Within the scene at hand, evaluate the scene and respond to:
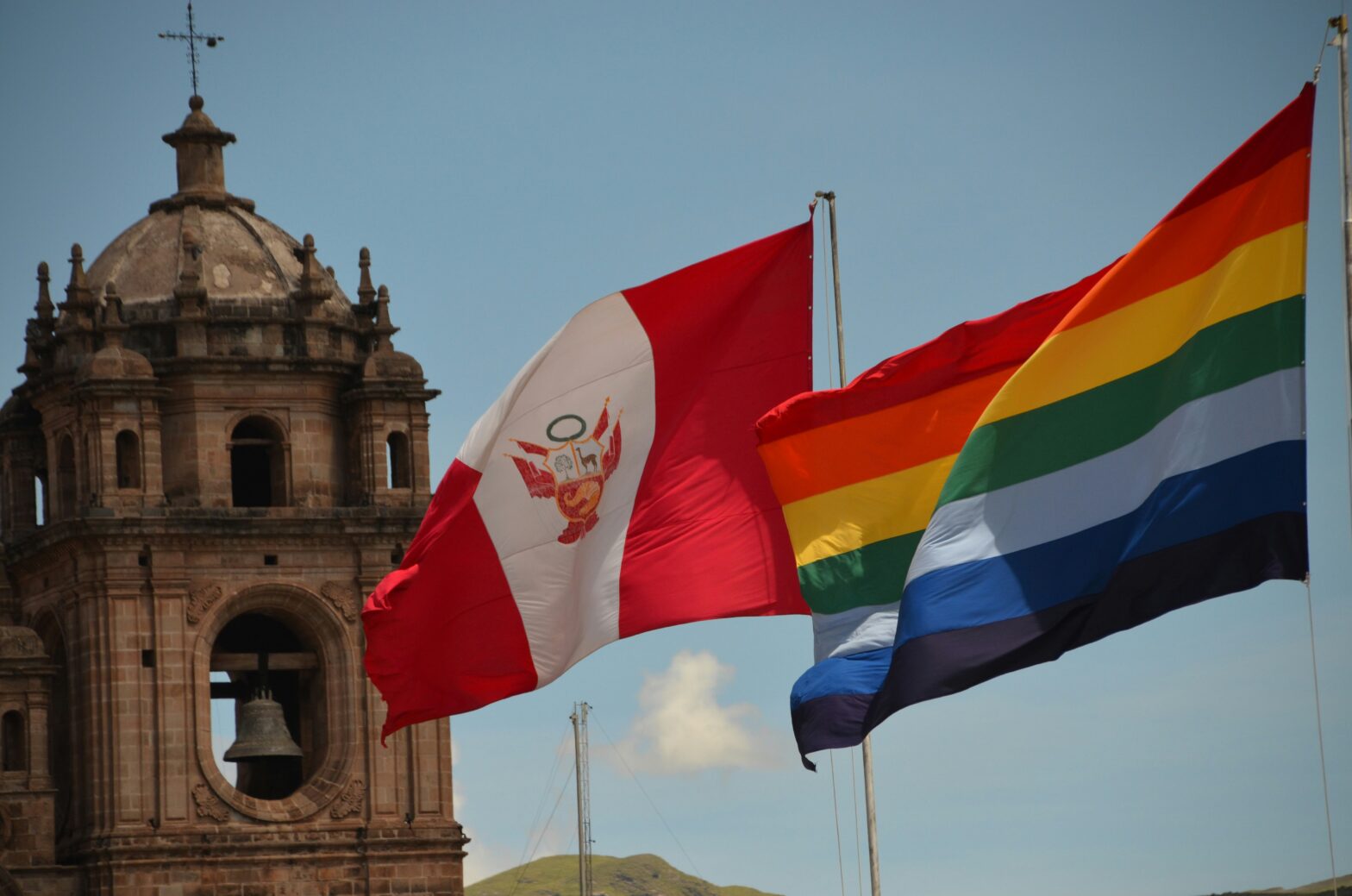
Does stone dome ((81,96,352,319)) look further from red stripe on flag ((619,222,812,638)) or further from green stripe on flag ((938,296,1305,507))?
green stripe on flag ((938,296,1305,507))

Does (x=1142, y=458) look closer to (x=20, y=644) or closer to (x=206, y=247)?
(x=20, y=644)

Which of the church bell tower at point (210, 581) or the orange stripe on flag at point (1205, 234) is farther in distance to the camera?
the church bell tower at point (210, 581)

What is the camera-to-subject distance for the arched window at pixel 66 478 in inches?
2271

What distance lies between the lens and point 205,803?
184 feet

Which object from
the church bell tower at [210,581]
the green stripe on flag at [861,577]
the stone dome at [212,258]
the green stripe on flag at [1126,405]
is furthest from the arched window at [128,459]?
the green stripe on flag at [1126,405]

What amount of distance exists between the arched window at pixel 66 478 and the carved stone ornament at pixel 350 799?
678 cm

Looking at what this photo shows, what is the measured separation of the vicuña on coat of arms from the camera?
3538 cm

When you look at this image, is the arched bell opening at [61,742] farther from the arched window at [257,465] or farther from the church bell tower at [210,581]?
the arched window at [257,465]

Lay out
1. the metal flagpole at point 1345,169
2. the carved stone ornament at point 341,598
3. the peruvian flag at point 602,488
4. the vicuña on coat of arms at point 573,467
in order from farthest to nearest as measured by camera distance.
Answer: the carved stone ornament at point 341,598, the vicuña on coat of arms at point 573,467, the peruvian flag at point 602,488, the metal flagpole at point 1345,169

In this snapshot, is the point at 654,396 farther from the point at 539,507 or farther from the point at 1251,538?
the point at 1251,538

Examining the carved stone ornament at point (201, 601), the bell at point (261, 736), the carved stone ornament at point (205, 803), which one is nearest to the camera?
the bell at point (261, 736)

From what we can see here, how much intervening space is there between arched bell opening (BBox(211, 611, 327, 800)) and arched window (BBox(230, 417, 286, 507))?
2.27 meters

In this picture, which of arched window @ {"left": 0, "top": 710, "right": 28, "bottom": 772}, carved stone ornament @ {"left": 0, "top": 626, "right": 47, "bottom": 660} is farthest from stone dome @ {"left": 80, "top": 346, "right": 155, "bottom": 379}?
arched window @ {"left": 0, "top": 710, "right": 28, "bottom": 772}

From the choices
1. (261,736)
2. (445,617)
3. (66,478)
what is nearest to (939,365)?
(445,617)
